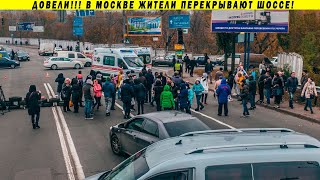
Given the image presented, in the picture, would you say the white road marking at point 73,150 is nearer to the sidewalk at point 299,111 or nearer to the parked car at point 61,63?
the sidewalk at point 299,111

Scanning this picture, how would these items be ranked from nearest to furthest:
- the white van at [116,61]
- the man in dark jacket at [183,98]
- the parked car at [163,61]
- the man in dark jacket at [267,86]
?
the man in dark jacket at [183,98] < the man in dark jacket at [267,86] < the white van at [116,61] < the parked car at [163,61]

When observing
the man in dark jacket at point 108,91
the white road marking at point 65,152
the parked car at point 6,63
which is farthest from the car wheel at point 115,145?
the parked car at point 6,63

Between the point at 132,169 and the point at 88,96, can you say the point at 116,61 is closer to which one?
the point at 88,96

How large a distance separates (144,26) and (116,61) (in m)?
26.1

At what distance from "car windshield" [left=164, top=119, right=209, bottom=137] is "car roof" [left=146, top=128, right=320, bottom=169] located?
3.77 m

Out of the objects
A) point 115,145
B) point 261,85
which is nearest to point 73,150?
point 115,145

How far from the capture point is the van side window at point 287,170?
5746 millimetres

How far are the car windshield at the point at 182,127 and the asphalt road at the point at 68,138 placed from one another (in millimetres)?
2063

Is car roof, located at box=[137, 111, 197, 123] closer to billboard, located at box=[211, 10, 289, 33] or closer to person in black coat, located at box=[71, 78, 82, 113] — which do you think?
person in black coat, located at box=[71, 78, 82, 113]

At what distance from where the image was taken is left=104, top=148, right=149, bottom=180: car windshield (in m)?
6.06

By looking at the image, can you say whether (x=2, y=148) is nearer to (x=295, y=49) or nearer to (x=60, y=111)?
(x=60, y=111)

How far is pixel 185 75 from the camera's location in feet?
128

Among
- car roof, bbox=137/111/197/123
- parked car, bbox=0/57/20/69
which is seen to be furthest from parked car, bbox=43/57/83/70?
car roof, bbox=137/111/197/123

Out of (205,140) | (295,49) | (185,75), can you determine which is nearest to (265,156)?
(205,140)
